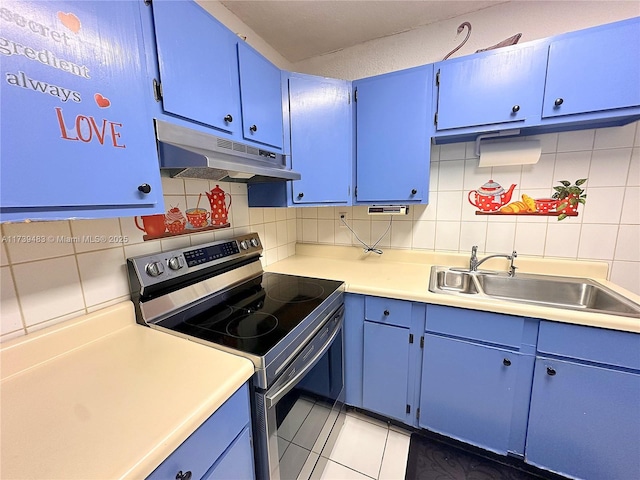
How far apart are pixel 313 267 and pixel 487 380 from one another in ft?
3.69

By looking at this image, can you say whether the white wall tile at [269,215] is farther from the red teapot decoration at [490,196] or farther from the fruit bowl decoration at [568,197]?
the fruit bowl decoration at [568,197]

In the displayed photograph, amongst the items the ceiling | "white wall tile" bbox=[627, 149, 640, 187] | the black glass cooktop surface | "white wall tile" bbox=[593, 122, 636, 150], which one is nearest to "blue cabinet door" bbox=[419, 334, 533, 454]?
the black glass cooktop surface

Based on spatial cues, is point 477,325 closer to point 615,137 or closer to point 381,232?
point 381,232

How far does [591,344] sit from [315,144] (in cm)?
160

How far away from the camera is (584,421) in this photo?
1.09m

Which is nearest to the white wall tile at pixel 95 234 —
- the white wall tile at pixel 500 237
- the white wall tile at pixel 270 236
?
the white wall tile at pixel 270 236

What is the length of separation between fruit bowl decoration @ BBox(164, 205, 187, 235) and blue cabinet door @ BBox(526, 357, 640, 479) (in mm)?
1746

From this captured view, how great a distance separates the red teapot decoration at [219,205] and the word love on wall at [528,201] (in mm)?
1496

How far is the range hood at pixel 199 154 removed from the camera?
2.66 feet

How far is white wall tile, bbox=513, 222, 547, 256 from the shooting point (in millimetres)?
1503

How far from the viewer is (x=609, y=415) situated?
1049 mm

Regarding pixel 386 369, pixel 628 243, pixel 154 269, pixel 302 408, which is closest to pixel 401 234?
pixel 386 369

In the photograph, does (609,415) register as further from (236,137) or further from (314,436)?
(236,137)

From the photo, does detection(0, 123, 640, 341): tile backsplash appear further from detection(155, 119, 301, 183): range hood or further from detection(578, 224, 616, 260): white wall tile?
detection(155, 119, 301, 183): range hood
